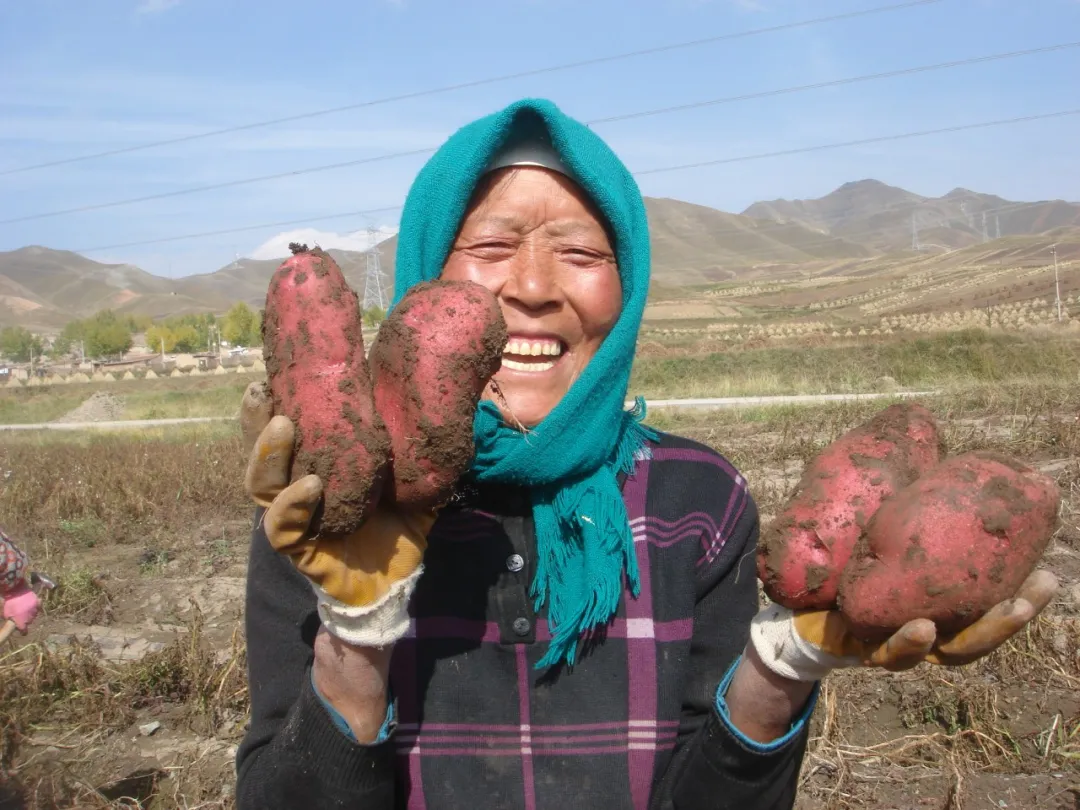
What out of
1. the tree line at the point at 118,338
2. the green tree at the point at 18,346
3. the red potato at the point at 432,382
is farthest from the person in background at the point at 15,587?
the green tree at the point at 18,346

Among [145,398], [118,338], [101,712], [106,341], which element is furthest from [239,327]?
[101,712]

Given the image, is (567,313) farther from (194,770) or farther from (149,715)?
(149,715)

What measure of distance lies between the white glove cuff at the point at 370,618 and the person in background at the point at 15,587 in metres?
2.69

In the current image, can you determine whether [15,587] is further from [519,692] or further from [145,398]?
[145,398]

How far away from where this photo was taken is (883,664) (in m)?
1.12

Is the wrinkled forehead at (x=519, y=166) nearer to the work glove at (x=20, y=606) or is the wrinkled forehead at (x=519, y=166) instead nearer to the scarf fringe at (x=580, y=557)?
the scarf fringe at (x=580, y=557)

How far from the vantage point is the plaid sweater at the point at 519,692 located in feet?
4.48

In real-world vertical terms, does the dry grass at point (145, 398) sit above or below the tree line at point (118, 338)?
below

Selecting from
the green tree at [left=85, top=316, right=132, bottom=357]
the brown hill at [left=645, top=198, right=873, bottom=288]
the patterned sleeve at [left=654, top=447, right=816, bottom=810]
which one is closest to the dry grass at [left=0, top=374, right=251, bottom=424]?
the patterned sleeve at [left=654, top=447, right=816, bottom=810]

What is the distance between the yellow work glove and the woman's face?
0.37 m

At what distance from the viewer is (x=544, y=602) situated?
148 cm

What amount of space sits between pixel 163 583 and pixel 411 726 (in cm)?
433

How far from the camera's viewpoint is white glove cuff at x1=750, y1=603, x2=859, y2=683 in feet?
3.92

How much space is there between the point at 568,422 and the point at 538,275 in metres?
0.26
